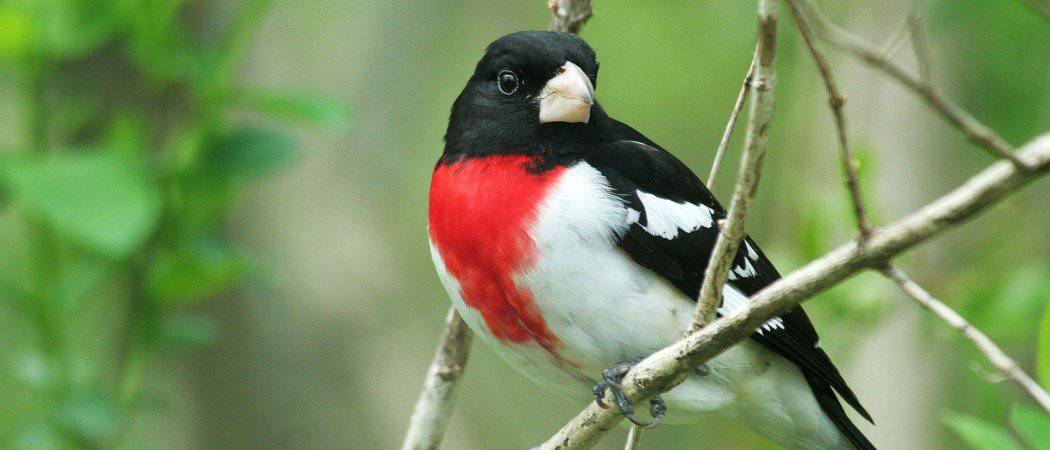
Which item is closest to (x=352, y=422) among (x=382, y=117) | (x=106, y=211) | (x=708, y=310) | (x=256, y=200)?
(x=256, y=200)

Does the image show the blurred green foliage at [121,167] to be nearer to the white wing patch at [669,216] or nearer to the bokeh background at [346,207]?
the bokeh background at [346,207]

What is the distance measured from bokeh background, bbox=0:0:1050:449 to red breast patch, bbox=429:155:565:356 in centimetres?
72

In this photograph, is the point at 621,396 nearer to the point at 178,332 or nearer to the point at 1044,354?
the point at 1044,354

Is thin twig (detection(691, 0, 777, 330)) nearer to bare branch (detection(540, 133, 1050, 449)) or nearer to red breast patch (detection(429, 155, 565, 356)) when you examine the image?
bare branch (detection(540, 133, 1050, 449))

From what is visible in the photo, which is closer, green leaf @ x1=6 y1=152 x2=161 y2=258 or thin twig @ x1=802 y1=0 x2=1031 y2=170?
thin twig @ x1=802 y1=0 x2=1031 y2=170

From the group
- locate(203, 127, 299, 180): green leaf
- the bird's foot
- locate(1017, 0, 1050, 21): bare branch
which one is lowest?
the bird's foot

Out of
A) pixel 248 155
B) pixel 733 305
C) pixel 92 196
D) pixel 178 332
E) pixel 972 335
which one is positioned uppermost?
pixel 972 335

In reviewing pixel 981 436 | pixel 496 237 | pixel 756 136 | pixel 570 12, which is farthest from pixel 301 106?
pixel 981 436

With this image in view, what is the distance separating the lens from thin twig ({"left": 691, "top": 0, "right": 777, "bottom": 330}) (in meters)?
1.51

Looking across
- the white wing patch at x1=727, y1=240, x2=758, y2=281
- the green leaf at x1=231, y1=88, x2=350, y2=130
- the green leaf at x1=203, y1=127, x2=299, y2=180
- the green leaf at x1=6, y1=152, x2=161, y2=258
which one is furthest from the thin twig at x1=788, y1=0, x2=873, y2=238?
the green leaf at x1=203, y1=127, x2=299, y2=180

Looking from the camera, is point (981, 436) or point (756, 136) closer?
point (756, 136)

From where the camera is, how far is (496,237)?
2.38 meters

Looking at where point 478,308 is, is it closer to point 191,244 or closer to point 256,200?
point 191,244

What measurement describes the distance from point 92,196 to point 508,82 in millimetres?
1141
